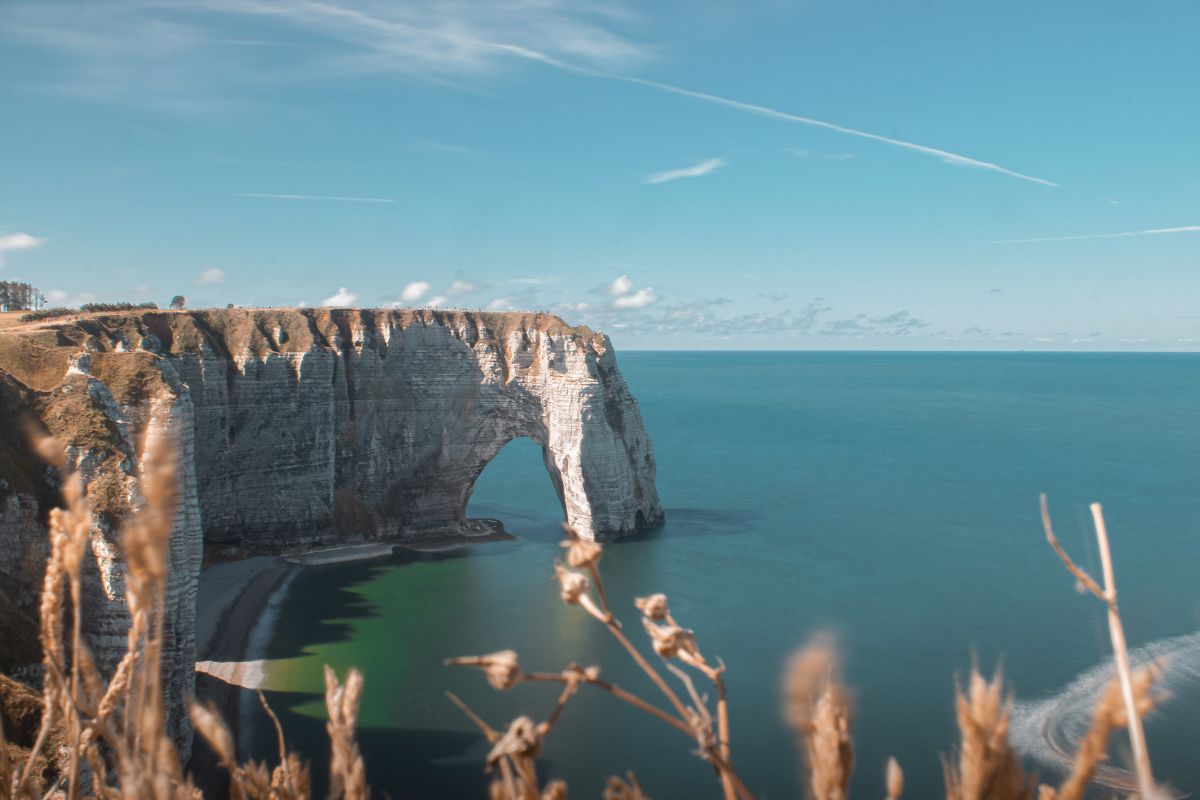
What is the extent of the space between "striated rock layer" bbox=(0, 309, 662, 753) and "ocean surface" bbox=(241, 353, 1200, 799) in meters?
5.04

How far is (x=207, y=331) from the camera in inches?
2009

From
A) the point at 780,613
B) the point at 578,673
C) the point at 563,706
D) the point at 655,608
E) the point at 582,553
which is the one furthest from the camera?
the point at 780,613

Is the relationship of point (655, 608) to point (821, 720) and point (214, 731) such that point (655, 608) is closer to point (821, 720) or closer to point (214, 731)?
point (821, 720)

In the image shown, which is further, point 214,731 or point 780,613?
point 780,613

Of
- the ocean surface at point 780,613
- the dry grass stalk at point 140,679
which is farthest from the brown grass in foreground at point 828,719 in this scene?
the ocean surface at point 780,613

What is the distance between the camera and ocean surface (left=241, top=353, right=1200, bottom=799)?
3025 centimetres

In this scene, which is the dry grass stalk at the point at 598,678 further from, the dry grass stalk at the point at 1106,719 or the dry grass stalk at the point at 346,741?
the dry grass stalk at the point at 1106,719

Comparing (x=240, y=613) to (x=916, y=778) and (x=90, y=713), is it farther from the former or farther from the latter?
(x=90, y=713)

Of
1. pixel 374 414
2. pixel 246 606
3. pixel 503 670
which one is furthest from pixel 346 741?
pixel 374 414

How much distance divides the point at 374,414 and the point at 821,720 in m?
56.2

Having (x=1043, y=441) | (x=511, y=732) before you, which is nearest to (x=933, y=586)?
(x=511, y=732)

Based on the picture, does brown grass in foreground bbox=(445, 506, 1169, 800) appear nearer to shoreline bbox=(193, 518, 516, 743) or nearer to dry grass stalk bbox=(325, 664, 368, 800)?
dry grass stalk bbox=(325, 664, 368, 800)

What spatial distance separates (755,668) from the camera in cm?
3812

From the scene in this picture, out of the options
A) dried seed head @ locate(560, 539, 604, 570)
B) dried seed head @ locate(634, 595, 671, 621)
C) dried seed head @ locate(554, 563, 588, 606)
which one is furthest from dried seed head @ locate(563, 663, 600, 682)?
dried seed head @ locate(634, 595, 671, 621)
